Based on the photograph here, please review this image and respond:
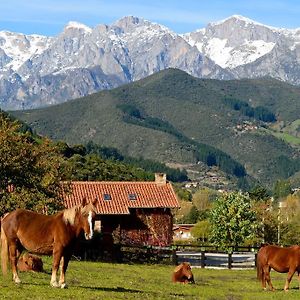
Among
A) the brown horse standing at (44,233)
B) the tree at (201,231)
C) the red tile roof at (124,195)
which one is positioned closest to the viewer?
the brown horse standing at (44,233)

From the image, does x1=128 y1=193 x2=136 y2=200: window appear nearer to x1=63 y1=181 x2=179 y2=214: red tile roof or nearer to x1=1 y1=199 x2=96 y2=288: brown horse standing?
x1=63 y1=181 x2=179 y2=214: red tile roof

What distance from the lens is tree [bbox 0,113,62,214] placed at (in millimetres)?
36906

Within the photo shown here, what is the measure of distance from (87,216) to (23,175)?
2282 cm

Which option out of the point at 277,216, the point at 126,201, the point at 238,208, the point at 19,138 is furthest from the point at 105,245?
the point at 277,216

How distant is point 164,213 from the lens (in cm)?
5966

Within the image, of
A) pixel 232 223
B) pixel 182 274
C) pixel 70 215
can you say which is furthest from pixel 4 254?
pixel 232 223

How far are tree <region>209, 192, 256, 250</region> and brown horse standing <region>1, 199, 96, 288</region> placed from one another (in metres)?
50.5

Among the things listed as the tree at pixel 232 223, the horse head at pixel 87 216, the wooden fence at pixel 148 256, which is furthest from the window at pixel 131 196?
the horse head at pixel 87 216

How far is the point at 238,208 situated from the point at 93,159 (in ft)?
284

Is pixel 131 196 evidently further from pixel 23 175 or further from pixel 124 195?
pixel 23 175

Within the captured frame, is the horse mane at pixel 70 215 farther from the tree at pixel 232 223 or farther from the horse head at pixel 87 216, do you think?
the tree at pixel 232 223

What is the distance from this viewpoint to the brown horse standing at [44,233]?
1683cm

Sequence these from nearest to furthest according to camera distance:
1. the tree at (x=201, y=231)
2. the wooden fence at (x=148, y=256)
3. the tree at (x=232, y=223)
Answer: the wooden fence at (x=148, y=256), the tree at (x=232, y=223), the tree at (x=201, y=231)

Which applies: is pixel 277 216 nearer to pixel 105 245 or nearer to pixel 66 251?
pixel 105 245
